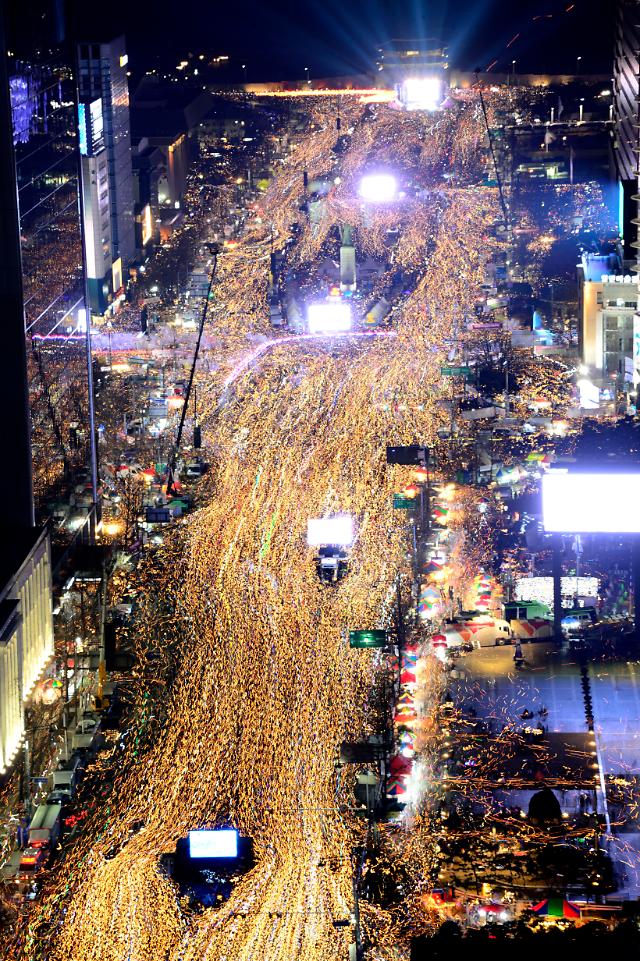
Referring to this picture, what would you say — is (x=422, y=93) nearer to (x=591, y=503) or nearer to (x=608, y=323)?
(x=608, y=323)

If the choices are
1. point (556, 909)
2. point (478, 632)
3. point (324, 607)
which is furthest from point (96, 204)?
point (556, 909)

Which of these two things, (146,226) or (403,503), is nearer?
(403,503)

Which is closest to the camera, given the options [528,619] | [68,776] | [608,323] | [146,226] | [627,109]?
[68,776]

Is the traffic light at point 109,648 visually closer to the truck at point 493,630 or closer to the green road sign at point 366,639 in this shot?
the green road sign at point 366,639

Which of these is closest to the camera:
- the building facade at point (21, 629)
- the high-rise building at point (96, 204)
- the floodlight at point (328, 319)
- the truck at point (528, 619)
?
the building facade at point (21, 629)

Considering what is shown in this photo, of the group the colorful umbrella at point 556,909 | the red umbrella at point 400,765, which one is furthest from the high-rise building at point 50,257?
the colorful umbrella at point 556,909

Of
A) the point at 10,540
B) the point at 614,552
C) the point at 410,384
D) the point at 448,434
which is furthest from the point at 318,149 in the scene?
the point at 10,540
